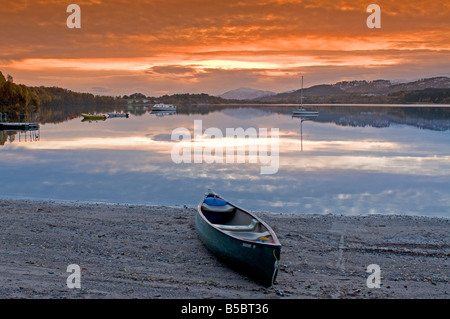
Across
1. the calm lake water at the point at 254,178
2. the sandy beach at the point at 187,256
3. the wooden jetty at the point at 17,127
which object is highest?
the wooden jetty at the point at 17,127

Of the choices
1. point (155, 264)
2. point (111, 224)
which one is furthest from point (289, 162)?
point (155, 264)

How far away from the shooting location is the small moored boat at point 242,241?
955 centimetres

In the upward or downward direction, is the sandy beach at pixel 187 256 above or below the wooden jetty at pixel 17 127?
below

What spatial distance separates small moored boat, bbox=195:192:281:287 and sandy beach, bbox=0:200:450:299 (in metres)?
0.28

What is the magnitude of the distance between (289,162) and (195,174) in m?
8.10

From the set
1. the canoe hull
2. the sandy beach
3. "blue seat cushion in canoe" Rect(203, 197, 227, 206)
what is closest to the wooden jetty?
the sandy beach

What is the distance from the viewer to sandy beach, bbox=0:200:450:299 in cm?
912

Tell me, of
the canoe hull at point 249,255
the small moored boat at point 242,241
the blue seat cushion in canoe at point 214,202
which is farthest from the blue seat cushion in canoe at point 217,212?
the canoe hull at point 249,255

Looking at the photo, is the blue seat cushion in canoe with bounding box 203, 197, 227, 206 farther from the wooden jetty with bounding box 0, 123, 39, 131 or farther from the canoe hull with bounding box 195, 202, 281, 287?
the wooden jetty with bounding box 0, 123, 39, 131

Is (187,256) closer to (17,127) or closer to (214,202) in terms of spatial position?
(214,202)

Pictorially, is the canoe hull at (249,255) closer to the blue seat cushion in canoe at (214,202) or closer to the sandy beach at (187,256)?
the sandy beach at (187,256)

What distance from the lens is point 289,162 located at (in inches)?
1206

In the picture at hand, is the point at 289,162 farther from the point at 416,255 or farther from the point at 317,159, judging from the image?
the point at 416,255
